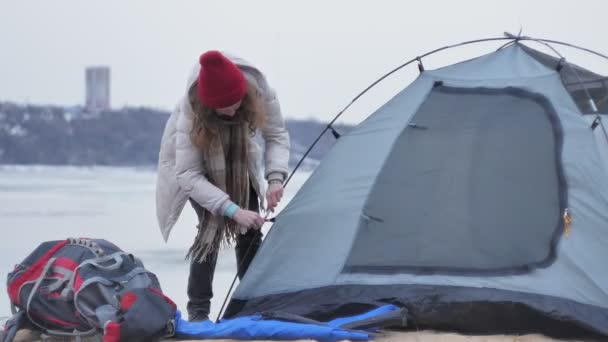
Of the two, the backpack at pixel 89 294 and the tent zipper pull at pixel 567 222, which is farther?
the tent zipper pull at pixel 567 222

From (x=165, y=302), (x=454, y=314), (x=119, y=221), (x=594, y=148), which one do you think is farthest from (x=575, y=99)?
(x=119, y=221)

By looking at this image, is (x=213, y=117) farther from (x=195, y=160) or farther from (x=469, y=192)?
(x=469, y=192)

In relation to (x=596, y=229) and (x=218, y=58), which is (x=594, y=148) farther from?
(x=218, y=58)

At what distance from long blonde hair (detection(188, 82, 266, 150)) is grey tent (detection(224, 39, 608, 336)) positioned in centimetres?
46

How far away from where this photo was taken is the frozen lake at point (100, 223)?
5.53m

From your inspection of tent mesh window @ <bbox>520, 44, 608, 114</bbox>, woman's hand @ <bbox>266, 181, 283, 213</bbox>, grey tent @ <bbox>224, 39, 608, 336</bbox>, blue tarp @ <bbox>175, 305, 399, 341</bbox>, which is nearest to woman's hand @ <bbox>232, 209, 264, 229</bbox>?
woman's hand @ <bbox>266, 181, 283, 213</bbox>

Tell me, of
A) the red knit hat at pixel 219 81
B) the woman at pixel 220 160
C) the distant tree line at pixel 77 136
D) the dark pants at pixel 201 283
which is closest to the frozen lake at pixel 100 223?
the dark pants at pixel 201 283

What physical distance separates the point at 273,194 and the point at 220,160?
25 centimetres

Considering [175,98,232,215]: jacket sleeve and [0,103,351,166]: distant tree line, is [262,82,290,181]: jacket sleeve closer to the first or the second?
[175,98,232,215]: jacket sleeve

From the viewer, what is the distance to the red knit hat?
328 centimetres

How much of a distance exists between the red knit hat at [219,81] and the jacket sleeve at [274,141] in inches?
11.5

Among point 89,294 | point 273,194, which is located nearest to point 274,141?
point 273,194

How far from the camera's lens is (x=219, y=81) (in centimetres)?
329

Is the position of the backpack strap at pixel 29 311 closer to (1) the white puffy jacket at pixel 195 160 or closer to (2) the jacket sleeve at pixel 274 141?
(1) the white puffy jacket at pixel 195 160
